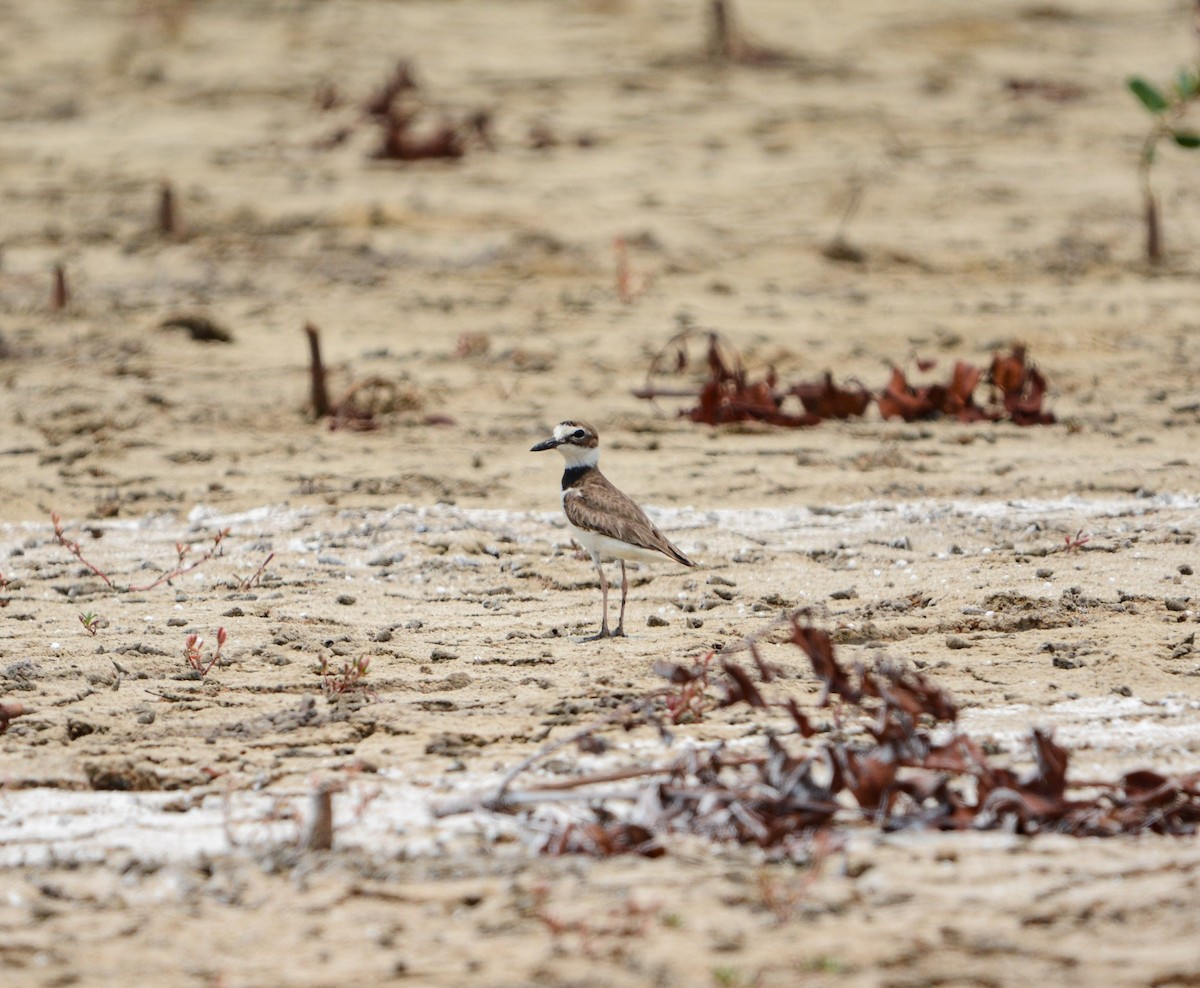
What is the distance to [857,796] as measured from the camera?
4.10 meters

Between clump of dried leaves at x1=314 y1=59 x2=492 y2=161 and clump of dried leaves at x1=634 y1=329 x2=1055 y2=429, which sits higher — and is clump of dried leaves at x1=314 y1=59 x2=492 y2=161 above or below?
above

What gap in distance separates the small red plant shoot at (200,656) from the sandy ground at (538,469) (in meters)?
0.07

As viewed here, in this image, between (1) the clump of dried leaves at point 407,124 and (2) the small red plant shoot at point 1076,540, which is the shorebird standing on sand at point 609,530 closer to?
(2) the small red plant shoot at point 1076,540

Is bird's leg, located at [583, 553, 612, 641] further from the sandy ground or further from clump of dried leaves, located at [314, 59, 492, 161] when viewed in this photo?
clump of dried leaves, located at [314, 59, 492, 161]

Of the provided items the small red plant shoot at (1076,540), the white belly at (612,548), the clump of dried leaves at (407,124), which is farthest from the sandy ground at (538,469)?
the white belly at (612,548)

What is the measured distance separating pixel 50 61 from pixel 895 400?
10.9m

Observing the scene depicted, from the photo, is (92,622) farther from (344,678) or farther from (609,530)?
(609,530)

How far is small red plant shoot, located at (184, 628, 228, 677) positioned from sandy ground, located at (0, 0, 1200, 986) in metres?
0.07

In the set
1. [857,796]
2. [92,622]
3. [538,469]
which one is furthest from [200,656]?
[538,469]

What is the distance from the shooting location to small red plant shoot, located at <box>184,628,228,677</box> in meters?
5.48

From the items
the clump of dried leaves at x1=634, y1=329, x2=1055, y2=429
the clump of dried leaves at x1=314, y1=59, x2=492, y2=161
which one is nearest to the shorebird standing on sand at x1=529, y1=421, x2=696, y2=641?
the clump of dried leaves at x1=634, y1=329, x2=1055, y2=429

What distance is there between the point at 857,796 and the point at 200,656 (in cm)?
246

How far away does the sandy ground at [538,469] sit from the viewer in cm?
382

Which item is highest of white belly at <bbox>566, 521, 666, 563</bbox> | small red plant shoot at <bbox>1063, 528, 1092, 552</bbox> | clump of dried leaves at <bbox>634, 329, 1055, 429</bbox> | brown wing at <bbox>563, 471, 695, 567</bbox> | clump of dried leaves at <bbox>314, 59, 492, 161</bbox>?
clump of dried leaves at <bbox>314, 59, 492, 161</bbox>
